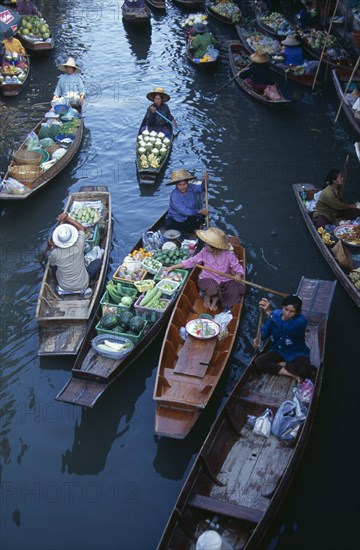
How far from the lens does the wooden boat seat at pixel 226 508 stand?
5.73m

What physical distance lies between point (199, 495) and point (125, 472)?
1433 mm

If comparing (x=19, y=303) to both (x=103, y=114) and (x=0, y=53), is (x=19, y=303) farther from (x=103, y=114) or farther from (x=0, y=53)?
(x=0, y=53)

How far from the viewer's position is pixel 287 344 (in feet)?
24.5

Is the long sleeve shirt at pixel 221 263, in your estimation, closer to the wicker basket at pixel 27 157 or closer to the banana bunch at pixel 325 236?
the banana bunch at pixel 325 236

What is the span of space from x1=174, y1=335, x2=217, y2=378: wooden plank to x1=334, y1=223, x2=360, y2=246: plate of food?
3.53m

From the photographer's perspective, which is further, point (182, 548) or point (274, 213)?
point (274, 213)

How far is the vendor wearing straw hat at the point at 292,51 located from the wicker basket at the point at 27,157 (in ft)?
27.9

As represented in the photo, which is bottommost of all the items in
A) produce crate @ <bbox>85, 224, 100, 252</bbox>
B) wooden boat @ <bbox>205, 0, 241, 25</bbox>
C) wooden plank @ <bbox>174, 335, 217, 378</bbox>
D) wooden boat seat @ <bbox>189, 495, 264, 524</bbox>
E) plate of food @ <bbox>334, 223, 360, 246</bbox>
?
produce crate @ <bbox>85, 224, 100, 252</bbox>

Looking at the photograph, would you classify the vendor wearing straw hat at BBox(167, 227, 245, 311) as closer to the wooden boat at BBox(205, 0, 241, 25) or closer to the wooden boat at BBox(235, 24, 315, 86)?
the wooden boat at BBox(235, 24, 315, 86)

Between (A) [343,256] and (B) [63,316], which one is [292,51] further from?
(B) [63,316]

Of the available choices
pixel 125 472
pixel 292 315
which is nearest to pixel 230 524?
pixel 125 472

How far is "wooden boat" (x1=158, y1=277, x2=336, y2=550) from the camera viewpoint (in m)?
5.75

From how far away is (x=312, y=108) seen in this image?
52.5 ft

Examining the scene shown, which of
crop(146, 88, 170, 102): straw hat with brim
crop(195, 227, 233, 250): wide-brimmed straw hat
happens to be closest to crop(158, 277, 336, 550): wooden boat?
crop(195, 227, 233, 250): wide-brimmed straw hat
